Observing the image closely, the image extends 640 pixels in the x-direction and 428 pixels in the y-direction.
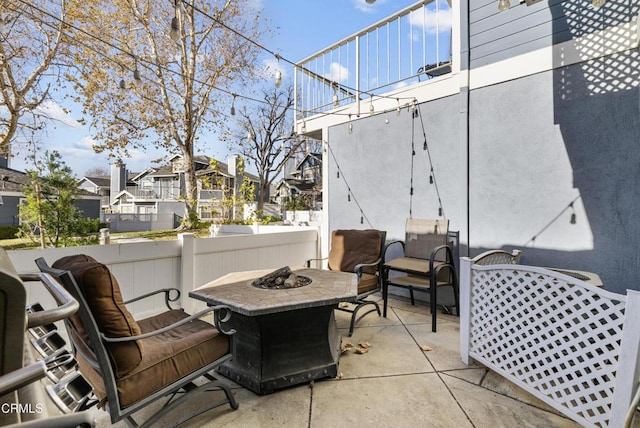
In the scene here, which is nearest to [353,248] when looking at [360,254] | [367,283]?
[360,254]

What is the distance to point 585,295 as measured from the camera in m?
1.94

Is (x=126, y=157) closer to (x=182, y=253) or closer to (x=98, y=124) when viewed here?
(x=98, y=124)

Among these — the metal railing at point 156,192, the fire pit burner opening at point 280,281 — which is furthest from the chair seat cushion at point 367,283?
the metal railing at point 156,192

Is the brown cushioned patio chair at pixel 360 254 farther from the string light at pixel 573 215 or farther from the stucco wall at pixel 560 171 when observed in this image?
the string light at pixel 573 215

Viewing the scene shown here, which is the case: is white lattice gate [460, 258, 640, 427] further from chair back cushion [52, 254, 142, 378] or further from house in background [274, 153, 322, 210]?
house in background [274, 153, 322, 210]

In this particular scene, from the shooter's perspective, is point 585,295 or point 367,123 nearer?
point 585,295

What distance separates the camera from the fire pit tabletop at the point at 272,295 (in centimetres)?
224

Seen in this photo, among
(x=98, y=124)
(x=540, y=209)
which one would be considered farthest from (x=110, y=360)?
(x=98, y=124)

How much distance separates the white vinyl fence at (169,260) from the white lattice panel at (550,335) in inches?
113

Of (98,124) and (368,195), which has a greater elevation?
(98,124)

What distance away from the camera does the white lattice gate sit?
1.72 meters

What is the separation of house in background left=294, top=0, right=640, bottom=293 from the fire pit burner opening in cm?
242

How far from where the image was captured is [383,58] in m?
5.07

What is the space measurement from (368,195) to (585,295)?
140 inches
